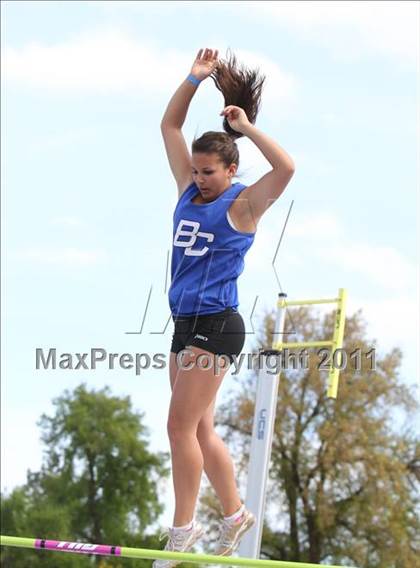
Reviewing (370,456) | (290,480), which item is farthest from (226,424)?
(370,456)

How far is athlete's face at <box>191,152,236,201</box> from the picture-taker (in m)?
4.59

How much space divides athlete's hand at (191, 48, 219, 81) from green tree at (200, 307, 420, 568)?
16824 mm

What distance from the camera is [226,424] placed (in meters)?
23.1

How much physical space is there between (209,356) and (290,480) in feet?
61.9

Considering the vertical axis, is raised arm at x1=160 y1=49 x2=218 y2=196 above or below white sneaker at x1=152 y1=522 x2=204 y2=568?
above

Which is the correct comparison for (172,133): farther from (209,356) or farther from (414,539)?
(414,539)

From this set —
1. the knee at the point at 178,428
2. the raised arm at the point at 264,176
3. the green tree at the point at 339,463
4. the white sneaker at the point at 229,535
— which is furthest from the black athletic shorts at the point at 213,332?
the green tree at the point at 339,463

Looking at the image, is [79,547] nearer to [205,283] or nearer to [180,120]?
[205,283]

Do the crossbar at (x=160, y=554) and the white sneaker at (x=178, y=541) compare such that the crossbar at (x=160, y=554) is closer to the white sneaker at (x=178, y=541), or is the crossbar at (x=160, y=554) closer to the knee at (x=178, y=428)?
the white sneaker at (x=178, y=541)

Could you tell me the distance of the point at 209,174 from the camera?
4602 millimetres

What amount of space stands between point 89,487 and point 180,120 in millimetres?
21587

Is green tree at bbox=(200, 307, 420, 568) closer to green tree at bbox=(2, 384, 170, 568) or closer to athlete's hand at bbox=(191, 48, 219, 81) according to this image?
green tree at bbox=(2, 384, 170, 568)

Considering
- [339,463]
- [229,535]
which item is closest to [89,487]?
[339,463]

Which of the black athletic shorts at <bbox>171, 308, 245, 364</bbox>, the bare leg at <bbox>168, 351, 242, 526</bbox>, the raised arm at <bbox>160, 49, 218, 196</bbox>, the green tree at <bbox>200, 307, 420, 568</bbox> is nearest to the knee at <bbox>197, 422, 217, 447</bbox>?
the bare leg at <bbox>168, 351, 242, 526</bbox>
